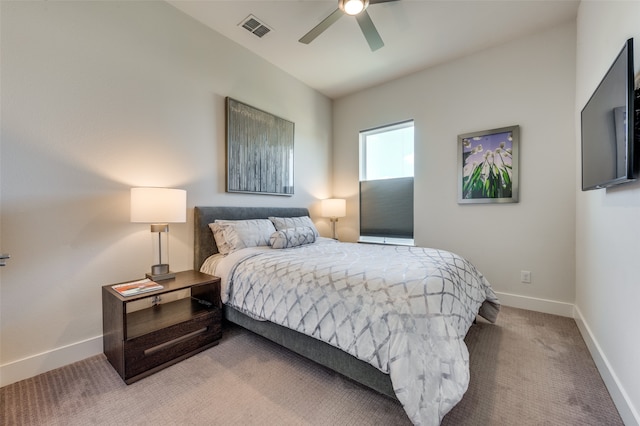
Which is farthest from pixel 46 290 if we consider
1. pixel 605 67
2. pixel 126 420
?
pixel 605 67

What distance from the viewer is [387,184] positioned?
3873 millimetres

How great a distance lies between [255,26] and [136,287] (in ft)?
8.80

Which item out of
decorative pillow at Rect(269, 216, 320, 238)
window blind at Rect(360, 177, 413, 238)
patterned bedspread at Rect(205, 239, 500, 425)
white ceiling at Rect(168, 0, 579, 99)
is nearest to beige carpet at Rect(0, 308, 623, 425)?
patterned bedspread at Rect(205, 239, 500, 425)

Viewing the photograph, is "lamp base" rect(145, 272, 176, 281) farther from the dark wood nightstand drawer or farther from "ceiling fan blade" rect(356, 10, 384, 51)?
"ceiling fan blade" rect(356, 10, 384, 51)

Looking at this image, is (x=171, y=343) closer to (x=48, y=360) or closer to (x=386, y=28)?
(x=48, y=360)

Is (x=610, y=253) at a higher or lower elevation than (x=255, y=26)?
lower

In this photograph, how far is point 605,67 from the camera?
175 cm

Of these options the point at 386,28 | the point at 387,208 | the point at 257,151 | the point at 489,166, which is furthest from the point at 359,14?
the point at 387,208

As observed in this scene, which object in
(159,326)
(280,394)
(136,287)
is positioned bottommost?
(280,394)

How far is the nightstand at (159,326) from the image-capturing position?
166 cm

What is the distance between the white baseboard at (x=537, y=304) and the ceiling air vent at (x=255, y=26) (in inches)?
154

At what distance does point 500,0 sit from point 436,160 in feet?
5.31

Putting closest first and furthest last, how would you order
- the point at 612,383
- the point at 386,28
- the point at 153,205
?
1. the point at 612,383
2. the point at 153,205
3. the point at 386,28

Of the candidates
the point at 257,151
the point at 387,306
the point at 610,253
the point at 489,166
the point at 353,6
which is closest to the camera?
the point at 387,306
